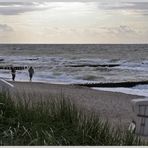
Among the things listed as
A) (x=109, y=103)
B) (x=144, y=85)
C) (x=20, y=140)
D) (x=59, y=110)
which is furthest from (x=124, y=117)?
(x=144, y=85)

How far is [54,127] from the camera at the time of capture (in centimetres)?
569

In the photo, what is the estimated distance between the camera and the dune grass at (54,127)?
522 centimetres

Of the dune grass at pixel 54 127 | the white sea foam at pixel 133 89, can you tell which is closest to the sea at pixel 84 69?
the white sea foam at pixel 133 89

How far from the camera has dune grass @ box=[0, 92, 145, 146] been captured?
5.22 m

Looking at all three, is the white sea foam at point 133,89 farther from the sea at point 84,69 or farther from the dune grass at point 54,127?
the dune grass at point 54,127

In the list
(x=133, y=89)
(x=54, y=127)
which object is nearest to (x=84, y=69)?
(x=133, y=89)

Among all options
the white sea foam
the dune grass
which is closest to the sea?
the white sea foam

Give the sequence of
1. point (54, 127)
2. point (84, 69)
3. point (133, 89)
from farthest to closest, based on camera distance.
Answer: point (84, 69), point (133, 89), point (54, 127)

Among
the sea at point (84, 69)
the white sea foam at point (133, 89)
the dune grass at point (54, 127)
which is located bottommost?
the sea at point (84, 69)

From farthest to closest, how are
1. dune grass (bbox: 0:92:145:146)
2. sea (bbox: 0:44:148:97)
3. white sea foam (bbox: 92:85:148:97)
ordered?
sea (bbox: 0:44:148:97)
white sea foam (bbox: 92:85:148:97)
dune grass (bbox: 0:92:145:146)

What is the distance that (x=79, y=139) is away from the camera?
534cm

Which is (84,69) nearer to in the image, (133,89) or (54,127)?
(133,89)

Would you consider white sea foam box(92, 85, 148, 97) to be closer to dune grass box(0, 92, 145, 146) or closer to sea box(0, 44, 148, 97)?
sea box(0, 44, 148, 97)

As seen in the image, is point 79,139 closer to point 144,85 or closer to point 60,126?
point 60,126
